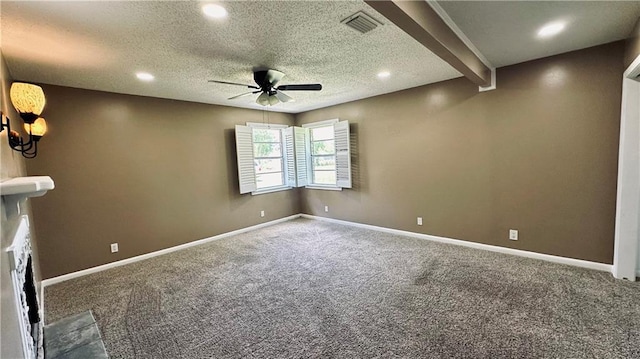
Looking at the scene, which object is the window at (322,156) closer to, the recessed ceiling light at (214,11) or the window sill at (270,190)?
the window sill at (270,190)

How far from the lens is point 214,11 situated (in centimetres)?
196

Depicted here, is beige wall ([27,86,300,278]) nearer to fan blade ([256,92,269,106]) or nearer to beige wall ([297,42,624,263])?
fan blade ([256,92,269,106])

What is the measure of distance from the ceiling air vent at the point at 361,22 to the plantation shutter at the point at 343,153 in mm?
2965

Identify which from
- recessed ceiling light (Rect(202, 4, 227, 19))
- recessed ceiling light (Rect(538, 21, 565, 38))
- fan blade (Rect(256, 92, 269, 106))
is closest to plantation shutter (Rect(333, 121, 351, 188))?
fan blade (Rect(256, 92, 269, 106))

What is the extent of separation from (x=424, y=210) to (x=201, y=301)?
3.43 metres

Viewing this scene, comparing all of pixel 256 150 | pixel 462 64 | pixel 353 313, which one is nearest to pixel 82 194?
pixel 256 150

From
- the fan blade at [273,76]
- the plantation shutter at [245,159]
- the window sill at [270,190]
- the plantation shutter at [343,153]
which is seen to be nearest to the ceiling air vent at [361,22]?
the fan blade at [273,76]

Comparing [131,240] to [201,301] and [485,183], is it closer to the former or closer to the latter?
[201,301]

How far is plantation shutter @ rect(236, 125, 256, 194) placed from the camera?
5.22 metres

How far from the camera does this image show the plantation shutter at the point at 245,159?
522cm

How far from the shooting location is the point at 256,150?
18.9 ft

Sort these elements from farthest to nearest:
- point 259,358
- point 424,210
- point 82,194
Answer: point 424,210, point 82,194, point 259,358

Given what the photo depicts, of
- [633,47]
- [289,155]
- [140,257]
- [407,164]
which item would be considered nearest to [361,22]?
[633,47]

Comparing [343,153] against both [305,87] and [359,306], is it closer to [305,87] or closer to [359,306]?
[305,87]
